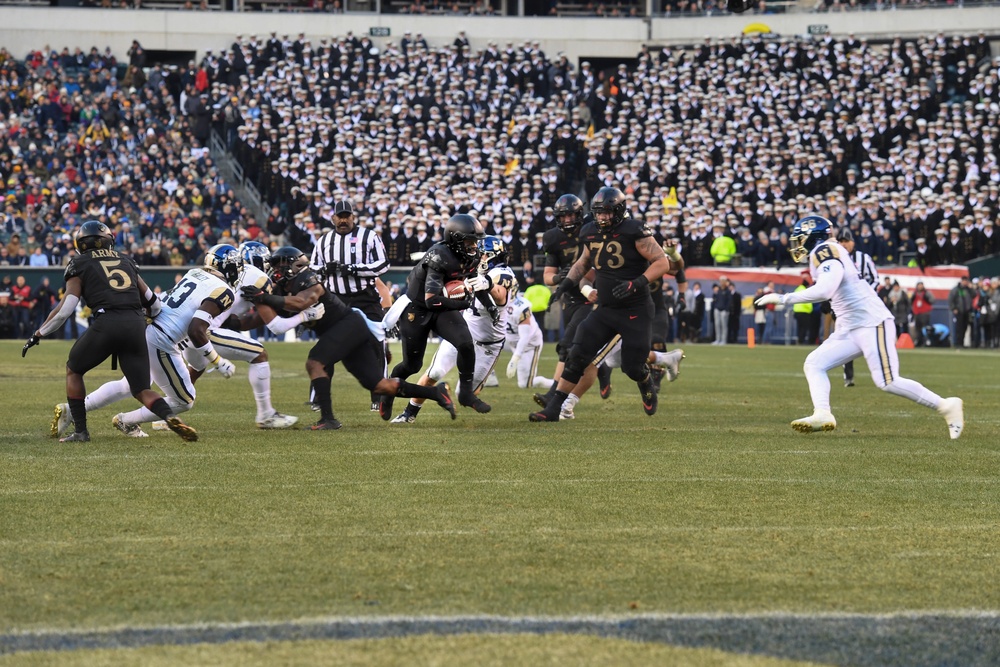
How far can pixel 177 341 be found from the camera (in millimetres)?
10469

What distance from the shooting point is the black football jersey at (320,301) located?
10.8m

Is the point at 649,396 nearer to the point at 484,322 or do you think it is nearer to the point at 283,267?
the point at 484,322

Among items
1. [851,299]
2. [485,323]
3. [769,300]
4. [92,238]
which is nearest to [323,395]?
[92,238]

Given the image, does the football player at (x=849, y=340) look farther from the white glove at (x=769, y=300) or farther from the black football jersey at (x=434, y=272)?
the black football jersey at (x=434, y=272)

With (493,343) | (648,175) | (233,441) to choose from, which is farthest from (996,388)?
(648,175)

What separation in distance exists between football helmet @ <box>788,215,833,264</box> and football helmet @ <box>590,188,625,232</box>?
142 centimetres

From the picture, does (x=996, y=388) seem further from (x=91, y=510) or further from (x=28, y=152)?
(x=28, y=152)

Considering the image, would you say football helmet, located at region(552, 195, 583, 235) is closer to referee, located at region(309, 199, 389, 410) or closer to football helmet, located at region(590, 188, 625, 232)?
referee, located at region(309, 199, 389, 410)

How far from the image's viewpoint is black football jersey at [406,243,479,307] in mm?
10945

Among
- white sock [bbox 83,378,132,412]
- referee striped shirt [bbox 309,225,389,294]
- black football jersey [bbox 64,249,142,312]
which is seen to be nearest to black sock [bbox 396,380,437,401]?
white sock [bbox 83,378,132,412]

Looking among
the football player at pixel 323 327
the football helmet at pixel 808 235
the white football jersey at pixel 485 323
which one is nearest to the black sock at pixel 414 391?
the football player at pixel 323 327

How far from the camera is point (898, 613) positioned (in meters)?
4.91

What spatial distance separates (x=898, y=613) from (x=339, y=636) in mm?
1973

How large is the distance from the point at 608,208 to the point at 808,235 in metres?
1.63
